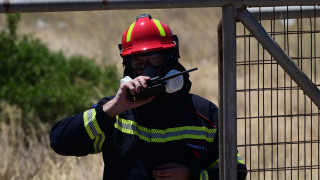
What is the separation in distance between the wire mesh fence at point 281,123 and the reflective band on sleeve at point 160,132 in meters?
0.27

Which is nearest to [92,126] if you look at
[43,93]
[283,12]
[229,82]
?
[229,82]

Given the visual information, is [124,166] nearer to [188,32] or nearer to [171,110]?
[171,110]

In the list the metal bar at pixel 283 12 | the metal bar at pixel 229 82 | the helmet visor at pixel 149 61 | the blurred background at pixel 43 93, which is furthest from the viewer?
the blurred background at pixel 43 93

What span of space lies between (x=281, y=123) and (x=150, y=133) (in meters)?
5.24

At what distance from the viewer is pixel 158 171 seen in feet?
10.0

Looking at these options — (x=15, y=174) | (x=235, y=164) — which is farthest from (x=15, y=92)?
(x=235, y=164)

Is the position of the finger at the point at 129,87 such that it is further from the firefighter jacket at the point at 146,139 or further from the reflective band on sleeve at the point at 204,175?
the reflective band on sleeve at the point at 204,175

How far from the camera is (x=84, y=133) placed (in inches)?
121

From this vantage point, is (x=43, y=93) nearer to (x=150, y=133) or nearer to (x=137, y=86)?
(x=150, y=133)

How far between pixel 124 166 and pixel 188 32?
14492 millimetres

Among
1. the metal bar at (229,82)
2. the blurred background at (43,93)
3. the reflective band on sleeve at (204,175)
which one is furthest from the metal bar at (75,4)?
the blurred background at (43,93)

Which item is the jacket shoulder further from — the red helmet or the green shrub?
the green shrub

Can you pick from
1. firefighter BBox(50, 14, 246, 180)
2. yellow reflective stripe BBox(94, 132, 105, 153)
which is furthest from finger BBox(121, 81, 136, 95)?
yellow reflective stripe BBox(94, 132, 105, 153)

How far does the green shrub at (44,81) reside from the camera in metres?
7.84
